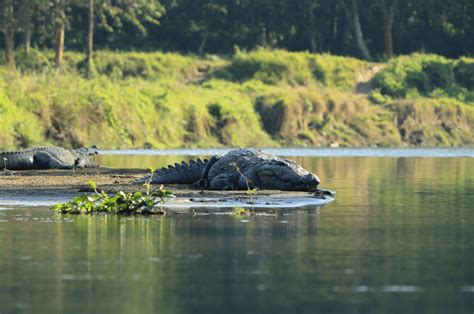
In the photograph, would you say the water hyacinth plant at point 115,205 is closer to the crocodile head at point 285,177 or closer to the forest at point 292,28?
the crocodile head at point 285,177

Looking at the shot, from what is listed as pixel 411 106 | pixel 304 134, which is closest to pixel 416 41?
pixel 411 106

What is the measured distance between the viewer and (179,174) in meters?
24.6

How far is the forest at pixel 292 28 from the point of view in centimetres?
8594

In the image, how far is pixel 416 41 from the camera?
90375 millimetres

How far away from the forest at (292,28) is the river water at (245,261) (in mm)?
66270

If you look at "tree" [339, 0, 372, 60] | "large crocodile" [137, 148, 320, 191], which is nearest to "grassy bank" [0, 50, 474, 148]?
"tree" [339, 0, 372, 60]

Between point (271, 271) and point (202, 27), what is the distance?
2990 inches

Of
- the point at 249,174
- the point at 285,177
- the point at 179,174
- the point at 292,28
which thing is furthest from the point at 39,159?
the point at 292,28

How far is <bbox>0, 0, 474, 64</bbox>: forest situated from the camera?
85.9 meters

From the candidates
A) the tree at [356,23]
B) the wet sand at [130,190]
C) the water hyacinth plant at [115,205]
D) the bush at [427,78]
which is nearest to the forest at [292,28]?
the tree at [356,23]

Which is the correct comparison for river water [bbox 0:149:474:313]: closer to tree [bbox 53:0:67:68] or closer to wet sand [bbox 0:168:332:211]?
wet sand [bbox 0:168:332:211]

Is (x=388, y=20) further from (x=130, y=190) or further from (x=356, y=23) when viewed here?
(x=130, y=190)

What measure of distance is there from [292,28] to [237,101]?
26.8 meters

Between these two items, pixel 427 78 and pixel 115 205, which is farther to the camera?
pixel 427 78
